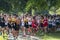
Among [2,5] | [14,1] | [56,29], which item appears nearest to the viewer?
[56,29]

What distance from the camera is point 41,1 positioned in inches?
925

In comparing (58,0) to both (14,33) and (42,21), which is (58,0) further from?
(14,33)

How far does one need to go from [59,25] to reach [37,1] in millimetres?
4272

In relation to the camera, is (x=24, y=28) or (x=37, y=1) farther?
(x=37, y=1)

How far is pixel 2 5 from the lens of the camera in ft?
139

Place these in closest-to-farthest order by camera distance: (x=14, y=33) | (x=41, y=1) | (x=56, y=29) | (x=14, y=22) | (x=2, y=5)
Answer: (x=14, y=33) → (x=14, y=22) → (x=41, y=1) → (x=56, y=29) → (x=2, y=5)

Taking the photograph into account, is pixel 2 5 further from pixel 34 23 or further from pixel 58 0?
pixel 34 23

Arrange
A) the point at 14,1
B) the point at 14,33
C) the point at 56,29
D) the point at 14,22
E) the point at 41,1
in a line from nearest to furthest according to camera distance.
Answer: the point at 14,33 < the point at 14,22 < the point at 41,1 < the point at 56,29 < the point at 14,1

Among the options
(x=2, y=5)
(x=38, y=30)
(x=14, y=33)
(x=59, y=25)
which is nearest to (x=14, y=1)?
(x=2, y=5)

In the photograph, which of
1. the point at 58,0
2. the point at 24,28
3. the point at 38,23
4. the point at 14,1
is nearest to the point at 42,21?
the point at 38,23

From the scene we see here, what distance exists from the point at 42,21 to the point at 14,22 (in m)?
2.71

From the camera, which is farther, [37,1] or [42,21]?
[37,1]

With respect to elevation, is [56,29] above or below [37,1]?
below

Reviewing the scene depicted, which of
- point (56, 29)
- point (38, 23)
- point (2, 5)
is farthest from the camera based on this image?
point (2, 5)
